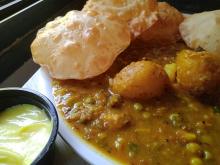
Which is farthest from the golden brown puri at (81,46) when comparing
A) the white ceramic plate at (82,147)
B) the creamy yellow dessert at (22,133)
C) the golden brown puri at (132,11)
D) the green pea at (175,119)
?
the green pea at (175,119)

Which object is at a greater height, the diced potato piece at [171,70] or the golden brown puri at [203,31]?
the golden brown puri at [203,31]

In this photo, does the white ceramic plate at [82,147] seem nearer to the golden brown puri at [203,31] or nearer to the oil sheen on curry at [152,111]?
the oil sheen on curry at [152,111]


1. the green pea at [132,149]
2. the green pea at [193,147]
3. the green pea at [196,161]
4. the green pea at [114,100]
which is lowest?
the green pea at [196,161]

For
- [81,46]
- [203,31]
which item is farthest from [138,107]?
[203,31]

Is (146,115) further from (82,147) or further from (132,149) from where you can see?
(82,147)

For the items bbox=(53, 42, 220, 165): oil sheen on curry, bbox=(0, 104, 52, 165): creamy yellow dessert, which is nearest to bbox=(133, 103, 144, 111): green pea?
bbox=(53, 42, 220, 165): oil sheen on curry

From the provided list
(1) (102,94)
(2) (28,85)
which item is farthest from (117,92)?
(2) (28,85)
